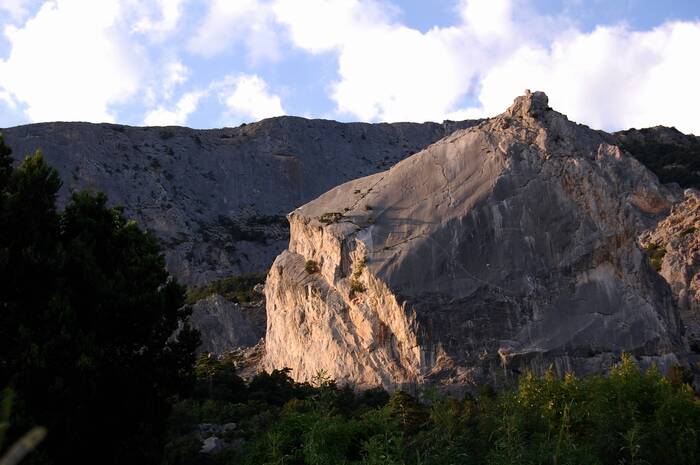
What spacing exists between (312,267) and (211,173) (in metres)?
47.9

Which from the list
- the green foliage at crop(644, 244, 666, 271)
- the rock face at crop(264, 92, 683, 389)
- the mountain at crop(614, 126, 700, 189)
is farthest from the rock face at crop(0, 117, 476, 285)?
the rock face at crop(264, 92, 683, 389)

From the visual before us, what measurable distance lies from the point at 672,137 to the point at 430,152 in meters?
67.3

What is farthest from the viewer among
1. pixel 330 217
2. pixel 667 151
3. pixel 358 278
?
pixel 667 151

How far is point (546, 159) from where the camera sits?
24.4 m

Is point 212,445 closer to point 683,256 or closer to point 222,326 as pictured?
point 222,326

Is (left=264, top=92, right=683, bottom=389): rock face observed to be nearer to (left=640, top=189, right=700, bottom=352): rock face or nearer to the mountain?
(left=640, top=189, right=700, bottom=352): rock face

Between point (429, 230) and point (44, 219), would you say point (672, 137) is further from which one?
point (44, 219)

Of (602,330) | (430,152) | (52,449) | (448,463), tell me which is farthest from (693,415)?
(430,152)

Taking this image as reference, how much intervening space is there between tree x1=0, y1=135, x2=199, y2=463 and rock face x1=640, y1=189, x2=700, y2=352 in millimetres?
17297

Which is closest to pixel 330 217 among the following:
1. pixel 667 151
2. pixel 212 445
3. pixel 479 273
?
pixel 479 273

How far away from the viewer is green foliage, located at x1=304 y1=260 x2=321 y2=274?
25.4 metres

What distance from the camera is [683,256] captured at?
35.4 metres

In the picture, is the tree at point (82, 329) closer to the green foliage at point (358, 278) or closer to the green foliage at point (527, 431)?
the green foliage at point (527, 431)

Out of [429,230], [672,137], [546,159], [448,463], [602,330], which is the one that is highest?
[672,137]
